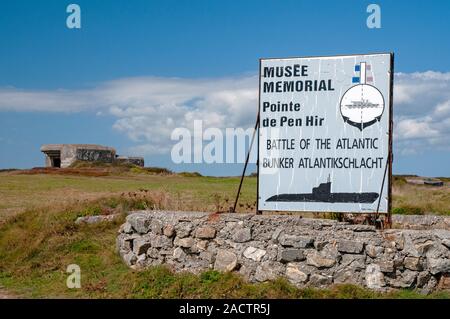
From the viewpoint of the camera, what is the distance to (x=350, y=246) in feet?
31.2

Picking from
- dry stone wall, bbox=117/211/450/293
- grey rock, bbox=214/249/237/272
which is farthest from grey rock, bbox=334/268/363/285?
grey rock, bbox=214/249/237/272

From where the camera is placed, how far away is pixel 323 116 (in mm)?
10469

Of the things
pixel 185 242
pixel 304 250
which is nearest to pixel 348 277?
pixel 304 250

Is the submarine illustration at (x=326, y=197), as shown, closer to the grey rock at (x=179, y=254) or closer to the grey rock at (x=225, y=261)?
the grey rock at (x=225, y=261)

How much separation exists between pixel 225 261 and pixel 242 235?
526mm

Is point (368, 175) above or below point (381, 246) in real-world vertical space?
above

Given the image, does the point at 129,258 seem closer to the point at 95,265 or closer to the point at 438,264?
the point at 95,265

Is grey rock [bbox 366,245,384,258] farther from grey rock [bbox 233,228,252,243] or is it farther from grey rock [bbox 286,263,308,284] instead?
grey rock [bbox 233,228,252,243]

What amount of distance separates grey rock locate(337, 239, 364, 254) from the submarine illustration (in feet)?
3.25
